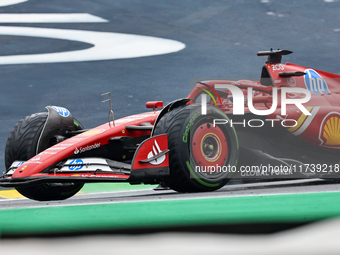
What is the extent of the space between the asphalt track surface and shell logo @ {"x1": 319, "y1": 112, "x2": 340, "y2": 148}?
611 cm

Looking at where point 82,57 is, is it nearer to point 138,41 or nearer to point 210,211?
point 138,41

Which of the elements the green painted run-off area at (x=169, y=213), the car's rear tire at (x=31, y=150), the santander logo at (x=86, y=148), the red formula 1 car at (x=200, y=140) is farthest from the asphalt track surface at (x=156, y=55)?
the green painted run-off area at (x=169, y=213)

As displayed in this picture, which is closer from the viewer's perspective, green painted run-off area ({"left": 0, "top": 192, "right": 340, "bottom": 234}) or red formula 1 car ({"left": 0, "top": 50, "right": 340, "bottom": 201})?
green painted run-off area ({"left": 0, "top": 192, "right": 340, "bottom": 234})

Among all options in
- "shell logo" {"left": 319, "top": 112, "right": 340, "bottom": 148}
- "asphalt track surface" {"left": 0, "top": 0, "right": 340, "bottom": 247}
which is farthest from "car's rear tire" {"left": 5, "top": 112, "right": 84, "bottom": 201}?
"asphalt track surface" {"left": 0, "top": 0, "right": 340, "bottom": 247}

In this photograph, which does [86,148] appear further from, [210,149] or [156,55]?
[156,55]

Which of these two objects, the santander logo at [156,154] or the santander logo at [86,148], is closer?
the santander logo at [156,154]

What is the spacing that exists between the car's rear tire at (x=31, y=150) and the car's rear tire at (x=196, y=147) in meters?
1.64

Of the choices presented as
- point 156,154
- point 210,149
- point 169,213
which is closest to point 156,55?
point 210,149

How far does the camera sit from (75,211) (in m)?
3.04

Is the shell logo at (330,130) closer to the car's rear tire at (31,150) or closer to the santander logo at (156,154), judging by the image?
the santander logo at (156,154)

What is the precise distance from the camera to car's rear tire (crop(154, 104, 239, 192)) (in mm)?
4352

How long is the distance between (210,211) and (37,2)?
11.5 meters

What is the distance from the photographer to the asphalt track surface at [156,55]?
37.1 feet

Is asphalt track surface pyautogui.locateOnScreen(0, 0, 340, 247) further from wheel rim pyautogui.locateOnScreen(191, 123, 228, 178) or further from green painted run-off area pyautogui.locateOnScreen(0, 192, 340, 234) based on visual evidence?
green painted run-off area pyautogui.locateOnScreen(0, 192, 340, 234)
